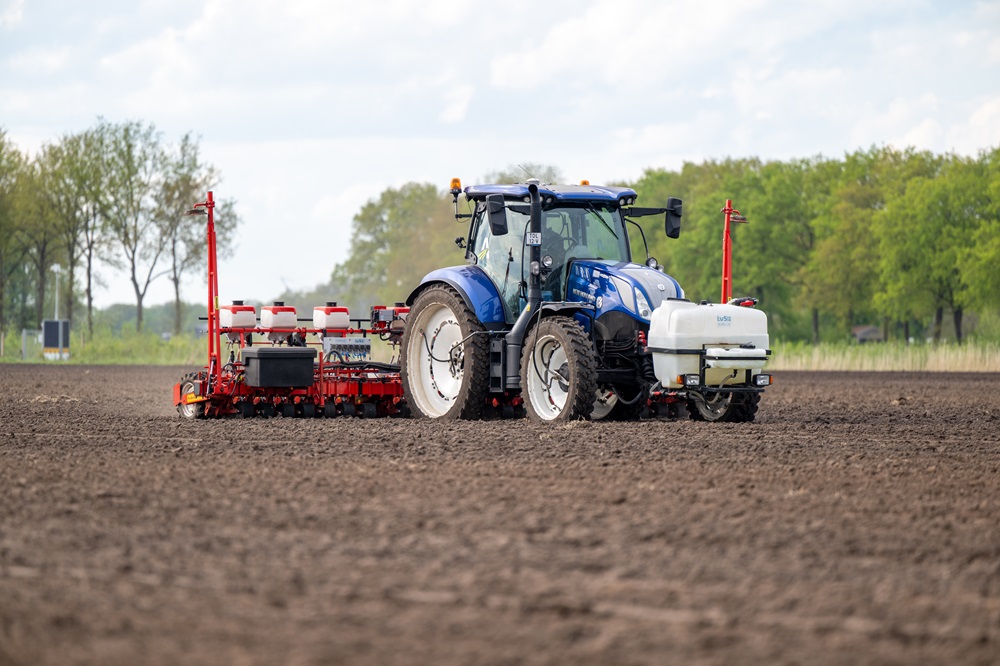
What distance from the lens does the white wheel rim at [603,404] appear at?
14.4m

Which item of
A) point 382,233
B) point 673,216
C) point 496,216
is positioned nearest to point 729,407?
point 673,216

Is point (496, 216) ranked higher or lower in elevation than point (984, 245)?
lower

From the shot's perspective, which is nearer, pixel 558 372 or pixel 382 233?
pixel 558 372

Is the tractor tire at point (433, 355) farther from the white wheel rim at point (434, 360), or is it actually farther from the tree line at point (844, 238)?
the tree line at point (844, 238)

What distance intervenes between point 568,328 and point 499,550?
6.88 meters

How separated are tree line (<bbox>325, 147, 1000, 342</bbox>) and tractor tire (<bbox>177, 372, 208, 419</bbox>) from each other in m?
33.9

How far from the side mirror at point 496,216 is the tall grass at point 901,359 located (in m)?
23.0

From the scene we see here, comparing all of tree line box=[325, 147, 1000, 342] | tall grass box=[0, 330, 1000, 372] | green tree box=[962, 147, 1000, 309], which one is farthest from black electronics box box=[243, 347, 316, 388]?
green tree box=[962, 147, 1000, 309]

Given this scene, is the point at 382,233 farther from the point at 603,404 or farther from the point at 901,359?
the point at 603,404

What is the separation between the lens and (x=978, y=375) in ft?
97.9

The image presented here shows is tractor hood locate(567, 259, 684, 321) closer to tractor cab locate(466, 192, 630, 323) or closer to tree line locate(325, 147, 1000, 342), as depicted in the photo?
tractor cab locate(466, 192, 630, 323)

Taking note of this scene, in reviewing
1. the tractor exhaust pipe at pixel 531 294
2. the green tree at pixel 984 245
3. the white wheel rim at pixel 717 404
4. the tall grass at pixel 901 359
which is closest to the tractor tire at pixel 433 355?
the tractor exhaust pipe at pixel 531 294

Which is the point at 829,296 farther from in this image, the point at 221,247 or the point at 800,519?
the point at 800,519

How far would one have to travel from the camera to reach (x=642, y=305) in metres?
13.5
